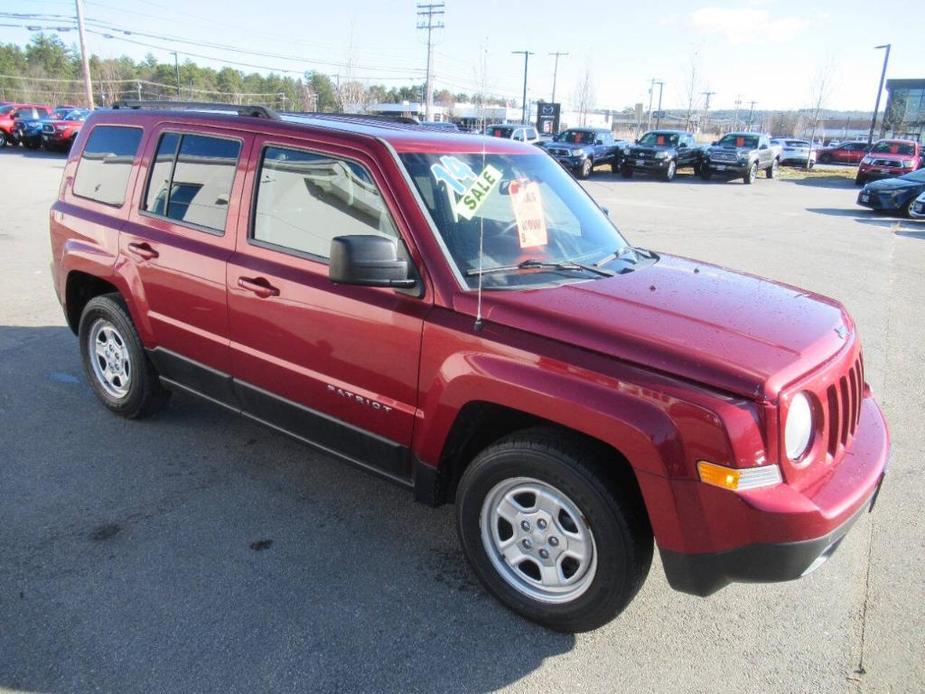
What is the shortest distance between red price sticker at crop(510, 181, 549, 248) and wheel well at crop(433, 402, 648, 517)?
2.73 feet

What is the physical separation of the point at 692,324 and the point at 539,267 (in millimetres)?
774

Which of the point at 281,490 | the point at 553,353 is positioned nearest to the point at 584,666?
the point at 553,353

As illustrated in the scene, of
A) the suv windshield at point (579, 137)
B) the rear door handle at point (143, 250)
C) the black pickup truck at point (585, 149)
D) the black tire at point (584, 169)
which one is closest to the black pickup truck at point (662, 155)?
the black pickup truck at point (585, 149)

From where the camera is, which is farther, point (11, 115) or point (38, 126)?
point (11, 115)

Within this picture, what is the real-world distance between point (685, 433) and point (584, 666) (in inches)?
41.1

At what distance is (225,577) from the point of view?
307cm

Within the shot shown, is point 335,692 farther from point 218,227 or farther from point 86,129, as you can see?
point 86,129

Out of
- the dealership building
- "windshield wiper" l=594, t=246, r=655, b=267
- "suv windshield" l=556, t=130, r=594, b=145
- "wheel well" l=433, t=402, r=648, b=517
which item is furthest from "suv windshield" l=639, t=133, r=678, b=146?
the dealership building

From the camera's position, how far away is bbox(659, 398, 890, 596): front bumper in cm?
229

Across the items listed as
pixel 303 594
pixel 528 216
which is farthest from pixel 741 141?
pixel 303 594

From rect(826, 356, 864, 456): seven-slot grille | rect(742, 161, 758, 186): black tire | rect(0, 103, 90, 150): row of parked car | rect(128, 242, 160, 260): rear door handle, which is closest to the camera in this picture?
rect(826, 356, 864, 456): seven-slot grille

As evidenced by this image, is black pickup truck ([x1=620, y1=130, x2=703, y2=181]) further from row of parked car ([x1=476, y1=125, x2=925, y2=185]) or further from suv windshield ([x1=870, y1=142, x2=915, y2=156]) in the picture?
suv windshield ([x1=870, y1=142, x2=915, y2=156])

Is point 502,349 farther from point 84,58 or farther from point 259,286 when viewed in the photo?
Answer: point 84,58

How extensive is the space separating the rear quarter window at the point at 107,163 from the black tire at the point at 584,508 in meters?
2.93
